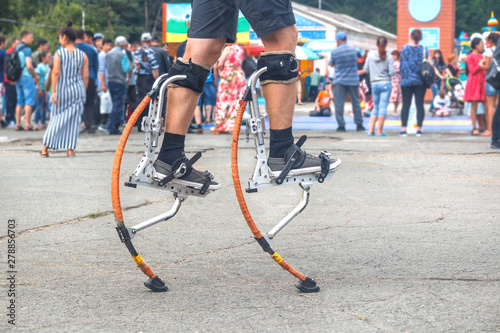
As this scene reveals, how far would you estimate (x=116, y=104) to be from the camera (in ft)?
46.9

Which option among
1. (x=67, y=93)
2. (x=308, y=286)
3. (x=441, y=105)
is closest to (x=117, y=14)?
(x=441, y=105)

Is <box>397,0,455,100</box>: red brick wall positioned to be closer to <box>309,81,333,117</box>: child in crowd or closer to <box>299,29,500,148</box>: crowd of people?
<box>309,81,333,117</box>: child in crowd

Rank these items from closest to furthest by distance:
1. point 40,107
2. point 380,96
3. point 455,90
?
point 380,96 < point 40,107 < point 455,90

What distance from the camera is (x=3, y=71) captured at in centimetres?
1567

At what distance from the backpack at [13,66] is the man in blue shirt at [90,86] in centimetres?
193

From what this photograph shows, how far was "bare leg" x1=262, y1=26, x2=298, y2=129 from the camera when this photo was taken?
11.4 feet

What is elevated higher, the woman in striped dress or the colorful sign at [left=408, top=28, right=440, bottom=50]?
the colorful sign at [left=408, top=28, right=440, bottom=50]

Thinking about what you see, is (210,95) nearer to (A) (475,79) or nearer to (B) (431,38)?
(A) (475,79)

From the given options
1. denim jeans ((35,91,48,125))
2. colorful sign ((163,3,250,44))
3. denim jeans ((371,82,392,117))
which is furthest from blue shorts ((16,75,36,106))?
denim jeans ((371,82,392,117))

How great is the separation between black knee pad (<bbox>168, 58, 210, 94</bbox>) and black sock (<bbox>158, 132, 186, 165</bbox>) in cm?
24

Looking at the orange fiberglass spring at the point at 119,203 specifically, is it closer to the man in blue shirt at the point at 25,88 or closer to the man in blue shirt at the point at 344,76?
the man in blue shirt at the point at 344,76

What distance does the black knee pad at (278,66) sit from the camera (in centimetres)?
344

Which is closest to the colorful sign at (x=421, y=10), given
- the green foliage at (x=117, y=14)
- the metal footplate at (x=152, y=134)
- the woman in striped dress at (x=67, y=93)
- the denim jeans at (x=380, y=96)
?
the denim jeans at (x=380, y=96)

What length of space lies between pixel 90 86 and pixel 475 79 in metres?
6.83
